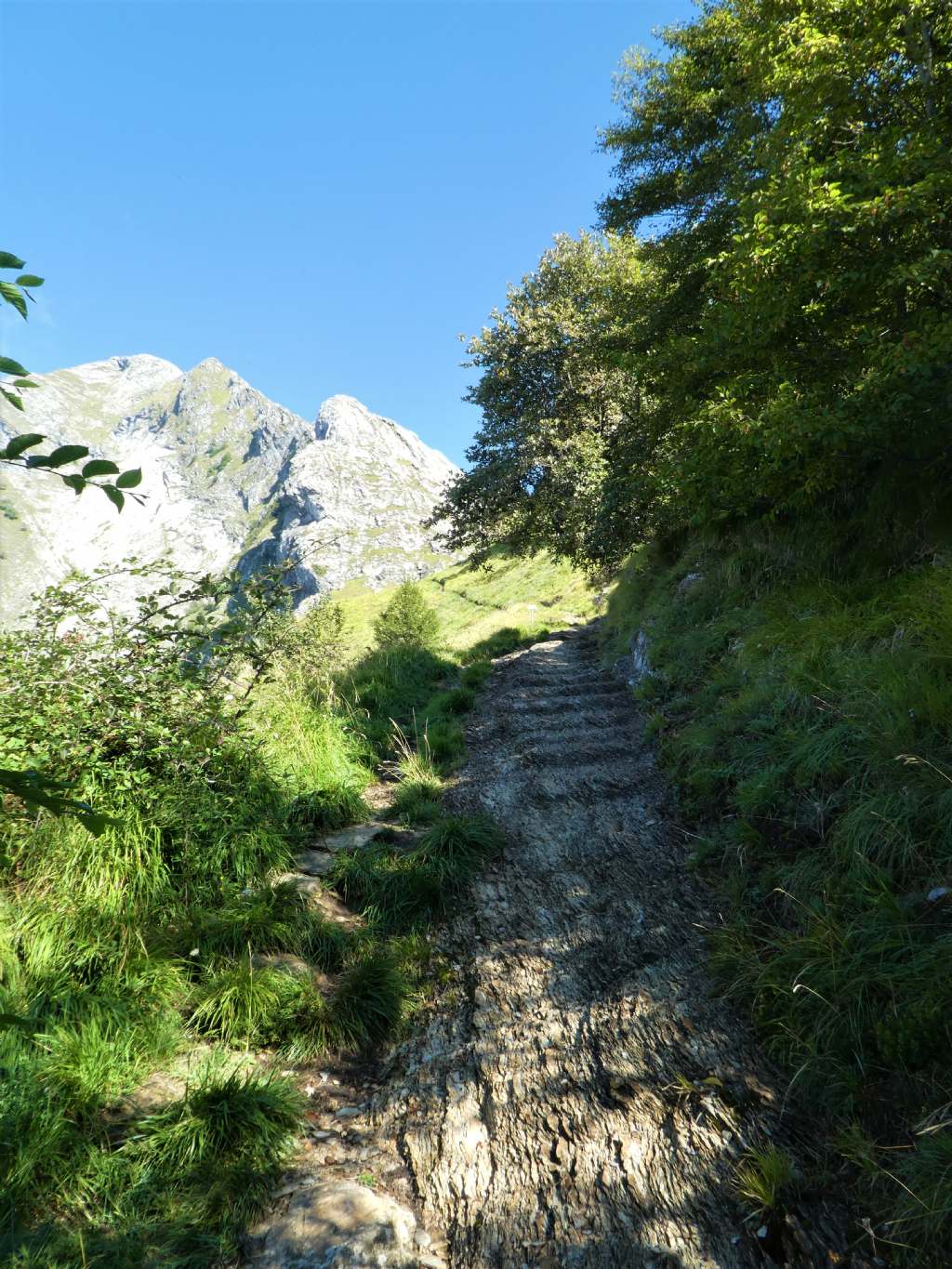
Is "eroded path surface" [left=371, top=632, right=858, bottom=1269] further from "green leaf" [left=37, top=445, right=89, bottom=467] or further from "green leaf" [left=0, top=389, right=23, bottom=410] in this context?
"green leaf" [left=0, top=389, right=23, bottom=410]

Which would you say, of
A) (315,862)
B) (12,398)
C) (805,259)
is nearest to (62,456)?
(12,398)

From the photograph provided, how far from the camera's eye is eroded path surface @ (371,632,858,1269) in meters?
2.93

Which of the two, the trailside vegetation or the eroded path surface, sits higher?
the trailside vegetation

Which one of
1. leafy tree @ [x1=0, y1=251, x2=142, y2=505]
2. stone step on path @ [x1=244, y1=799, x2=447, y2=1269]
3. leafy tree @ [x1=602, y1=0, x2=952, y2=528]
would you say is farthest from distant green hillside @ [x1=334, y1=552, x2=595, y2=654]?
leafy tree @ [x1=0, y1=251, x2=142, y2=505]

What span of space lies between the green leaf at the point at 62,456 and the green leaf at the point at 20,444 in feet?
0.15

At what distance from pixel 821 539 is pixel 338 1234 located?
812 cm

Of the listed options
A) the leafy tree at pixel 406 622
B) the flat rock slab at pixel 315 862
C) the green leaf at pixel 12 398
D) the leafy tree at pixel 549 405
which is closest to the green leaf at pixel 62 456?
the green leaf at pixel 12 398

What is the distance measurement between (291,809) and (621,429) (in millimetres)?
12782

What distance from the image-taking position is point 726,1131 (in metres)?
3.19

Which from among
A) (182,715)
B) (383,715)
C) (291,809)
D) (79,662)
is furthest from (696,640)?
(79,662)

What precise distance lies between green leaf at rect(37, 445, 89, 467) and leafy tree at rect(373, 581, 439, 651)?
21.4m

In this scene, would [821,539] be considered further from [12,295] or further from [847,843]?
[12,295]

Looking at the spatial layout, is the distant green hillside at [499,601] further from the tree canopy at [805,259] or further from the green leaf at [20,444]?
the green leaf at [20,444]

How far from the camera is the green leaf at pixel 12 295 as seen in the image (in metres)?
1.54
